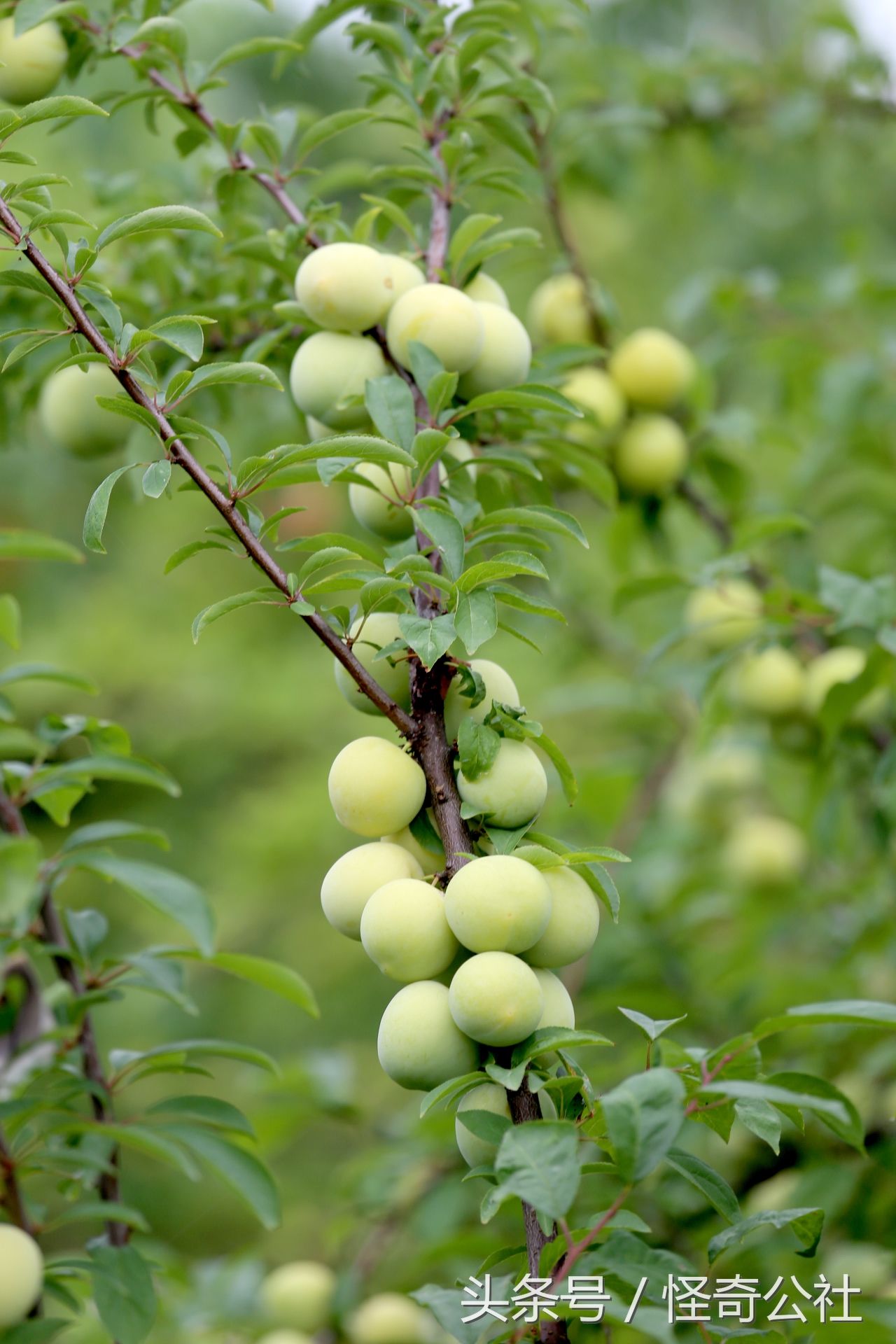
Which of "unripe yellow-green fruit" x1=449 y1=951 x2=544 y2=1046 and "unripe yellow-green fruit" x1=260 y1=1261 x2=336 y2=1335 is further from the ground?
"unripe yellow-green fruit" x1=449 y1=951 x2=544 y2=1046

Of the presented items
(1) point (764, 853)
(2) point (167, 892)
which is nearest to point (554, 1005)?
(2) point (167, 892)

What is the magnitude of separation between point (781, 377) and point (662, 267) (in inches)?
60.5

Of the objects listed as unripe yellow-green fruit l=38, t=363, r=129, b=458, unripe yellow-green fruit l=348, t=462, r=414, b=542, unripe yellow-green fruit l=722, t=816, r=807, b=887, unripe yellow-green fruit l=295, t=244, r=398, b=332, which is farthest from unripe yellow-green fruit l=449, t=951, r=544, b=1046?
unripe yellow-green fruit l=722, t=816, r=807, b=887

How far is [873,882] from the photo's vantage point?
1060mm

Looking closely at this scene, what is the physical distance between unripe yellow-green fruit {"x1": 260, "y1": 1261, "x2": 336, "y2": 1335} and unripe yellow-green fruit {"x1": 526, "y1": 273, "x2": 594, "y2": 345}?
79 cm

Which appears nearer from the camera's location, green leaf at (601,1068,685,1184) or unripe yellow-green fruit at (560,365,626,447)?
green leaf at (601,1068,685,1184)

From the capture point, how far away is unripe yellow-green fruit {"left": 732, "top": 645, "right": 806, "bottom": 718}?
0.96 m

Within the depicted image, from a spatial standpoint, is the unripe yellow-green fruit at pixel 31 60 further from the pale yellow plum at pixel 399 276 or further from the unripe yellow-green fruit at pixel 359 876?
the unripe yellow-green fruit at pixel 359 876

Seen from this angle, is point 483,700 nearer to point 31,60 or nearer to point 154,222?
point 154,222

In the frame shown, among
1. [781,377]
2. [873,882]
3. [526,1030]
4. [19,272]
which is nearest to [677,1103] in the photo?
[526,1030]

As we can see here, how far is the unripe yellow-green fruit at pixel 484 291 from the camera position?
63 centimetres

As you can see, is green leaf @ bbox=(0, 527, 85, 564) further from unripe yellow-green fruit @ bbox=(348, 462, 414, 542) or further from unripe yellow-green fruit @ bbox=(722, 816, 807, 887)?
unripe yellow-green fruit @ bbox=(722, 816, 807, 887)

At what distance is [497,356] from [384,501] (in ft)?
0.32

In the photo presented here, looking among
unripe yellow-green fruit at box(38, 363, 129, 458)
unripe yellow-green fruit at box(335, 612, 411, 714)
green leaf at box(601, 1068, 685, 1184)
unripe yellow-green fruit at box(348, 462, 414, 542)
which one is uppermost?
unripe yellow-green fruit at box(38, 363, 129, 458)
